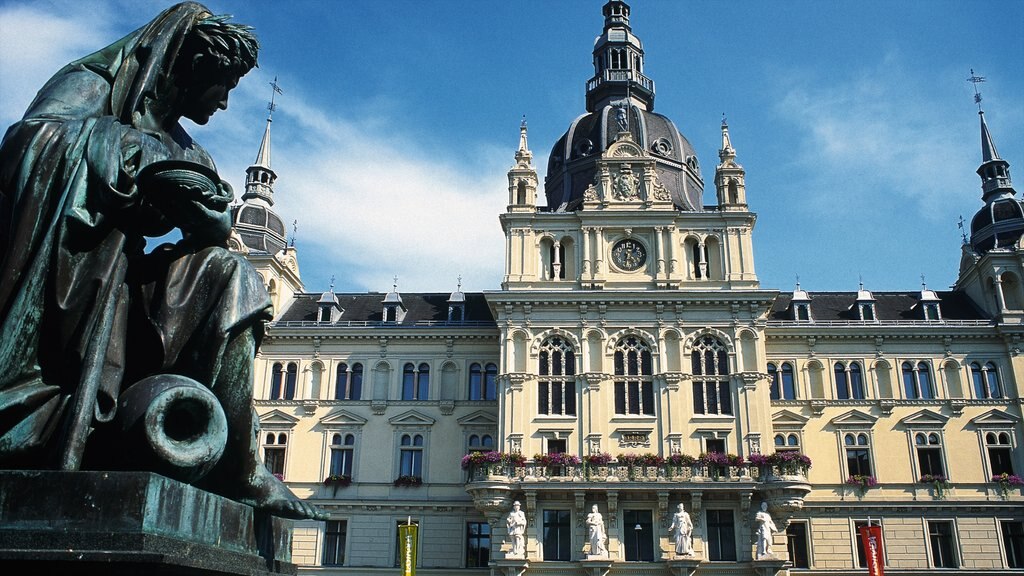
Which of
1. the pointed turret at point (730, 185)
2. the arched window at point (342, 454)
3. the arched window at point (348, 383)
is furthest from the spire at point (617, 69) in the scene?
the arched window at point (342, 454)

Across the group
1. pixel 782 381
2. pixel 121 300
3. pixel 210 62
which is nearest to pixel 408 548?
pixel 782 381

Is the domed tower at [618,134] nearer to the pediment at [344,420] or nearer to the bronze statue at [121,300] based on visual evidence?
the pediment at [344,420]

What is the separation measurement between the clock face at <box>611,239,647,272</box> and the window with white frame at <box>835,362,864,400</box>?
11182mm

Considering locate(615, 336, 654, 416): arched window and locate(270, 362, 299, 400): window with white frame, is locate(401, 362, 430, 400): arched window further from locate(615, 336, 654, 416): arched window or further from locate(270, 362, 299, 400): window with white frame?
locate(615, 336, 654, 416): arched window

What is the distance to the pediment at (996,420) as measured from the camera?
41.3m

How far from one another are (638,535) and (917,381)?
16.5 m

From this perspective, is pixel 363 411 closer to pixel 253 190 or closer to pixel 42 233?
pixel 253 190

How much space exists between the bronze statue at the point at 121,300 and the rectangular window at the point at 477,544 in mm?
35429

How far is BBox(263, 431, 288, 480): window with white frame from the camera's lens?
42031 millimetres

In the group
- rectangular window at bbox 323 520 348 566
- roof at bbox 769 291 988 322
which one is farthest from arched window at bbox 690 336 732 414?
rectangular window at bbox 323 520 348 566

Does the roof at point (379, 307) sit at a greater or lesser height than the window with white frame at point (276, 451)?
greater

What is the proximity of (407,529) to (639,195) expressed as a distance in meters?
18.5

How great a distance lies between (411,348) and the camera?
43.8 m

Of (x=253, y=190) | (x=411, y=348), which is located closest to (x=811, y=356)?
(x=411, y=348)
